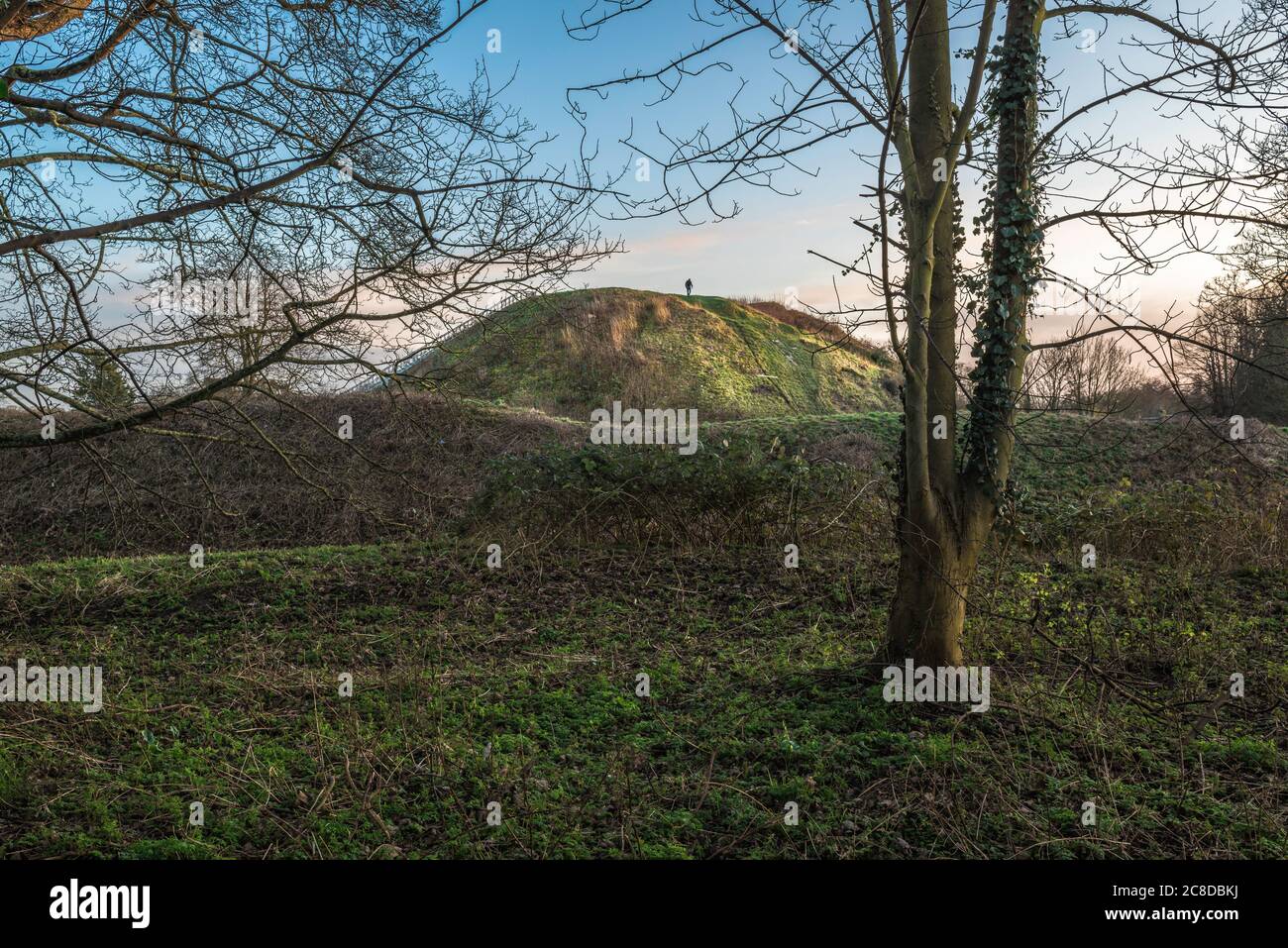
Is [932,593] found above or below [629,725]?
above

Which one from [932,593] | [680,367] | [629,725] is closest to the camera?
[629,725]

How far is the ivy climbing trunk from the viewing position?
14.6 feet

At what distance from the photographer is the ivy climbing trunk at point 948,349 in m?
4.45

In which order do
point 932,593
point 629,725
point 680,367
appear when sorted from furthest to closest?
1. point 680,367
2. point 932,593
3. point 629,725

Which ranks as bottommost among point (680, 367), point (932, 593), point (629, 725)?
point (629, 725)

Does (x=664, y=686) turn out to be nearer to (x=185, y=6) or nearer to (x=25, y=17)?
(x=185, y=6)

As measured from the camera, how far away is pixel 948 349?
181 inches

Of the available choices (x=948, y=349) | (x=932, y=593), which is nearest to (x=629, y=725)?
(x=932, y=593)

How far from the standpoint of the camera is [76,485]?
1338cm

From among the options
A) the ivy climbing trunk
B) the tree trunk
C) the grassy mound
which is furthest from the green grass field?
the grassy mound

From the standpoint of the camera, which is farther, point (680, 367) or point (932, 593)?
point (680, 367)

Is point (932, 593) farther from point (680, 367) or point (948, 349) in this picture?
point (680, 367)

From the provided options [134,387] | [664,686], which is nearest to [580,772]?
[664,686]

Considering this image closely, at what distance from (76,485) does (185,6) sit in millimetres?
10458
